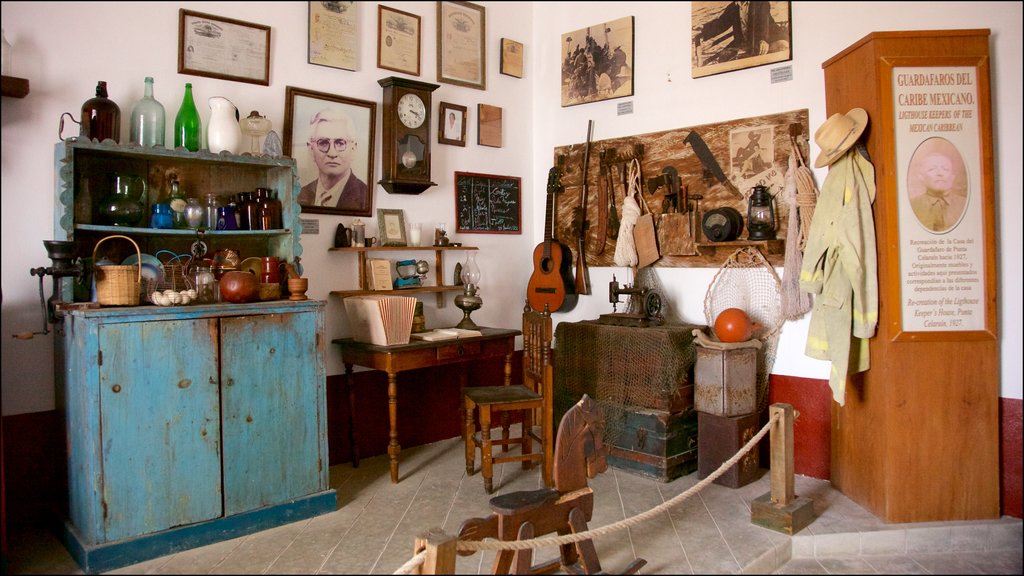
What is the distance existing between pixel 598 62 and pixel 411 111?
1.45 m

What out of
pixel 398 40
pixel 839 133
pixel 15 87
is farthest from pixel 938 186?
pixel 15 87

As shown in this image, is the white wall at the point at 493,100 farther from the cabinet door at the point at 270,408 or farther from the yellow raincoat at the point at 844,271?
the cabinet door at the point at 270,408

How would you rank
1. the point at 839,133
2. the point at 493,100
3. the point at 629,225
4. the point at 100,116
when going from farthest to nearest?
the point at 493,100 < the point at 629,225 < the point at 839,133 < the point at 100,116

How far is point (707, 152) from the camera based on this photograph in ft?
14.3

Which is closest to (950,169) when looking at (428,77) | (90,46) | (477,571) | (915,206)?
(915,206)

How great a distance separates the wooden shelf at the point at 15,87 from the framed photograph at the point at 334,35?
1.47m

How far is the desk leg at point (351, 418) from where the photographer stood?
163 inches

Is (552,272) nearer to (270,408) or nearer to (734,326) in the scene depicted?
(734,326)

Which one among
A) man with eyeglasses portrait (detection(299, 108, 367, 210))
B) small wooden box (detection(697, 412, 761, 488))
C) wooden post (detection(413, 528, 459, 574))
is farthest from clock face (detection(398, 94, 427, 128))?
wooden post (detection(413, 528, 459, 574))

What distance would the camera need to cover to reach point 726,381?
384cm

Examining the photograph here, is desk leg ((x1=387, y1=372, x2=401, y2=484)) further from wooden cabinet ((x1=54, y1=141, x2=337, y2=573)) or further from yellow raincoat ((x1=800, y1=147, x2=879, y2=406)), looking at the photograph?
yellow raincoat ((x1=800, y1=147, x2=879, y2=406))

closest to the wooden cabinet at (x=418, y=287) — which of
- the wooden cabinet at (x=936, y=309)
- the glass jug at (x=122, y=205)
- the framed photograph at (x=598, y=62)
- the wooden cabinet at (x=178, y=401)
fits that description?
the wooden cabinet at (x=178, y=401)

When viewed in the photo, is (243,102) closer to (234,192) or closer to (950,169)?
(234,192)

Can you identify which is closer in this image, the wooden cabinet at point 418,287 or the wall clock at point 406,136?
the wooden cabinet at point 418,287
